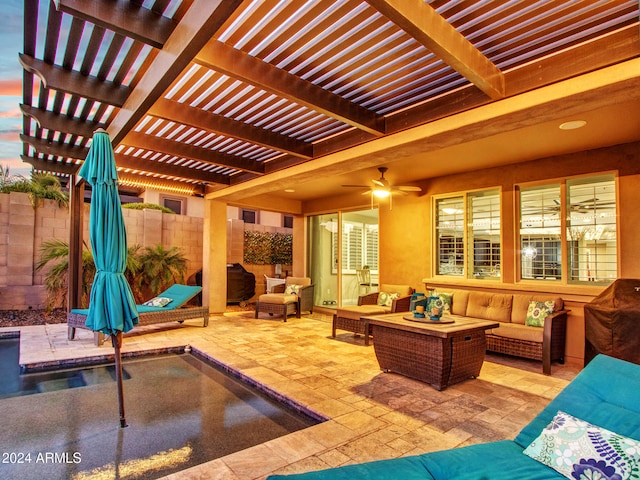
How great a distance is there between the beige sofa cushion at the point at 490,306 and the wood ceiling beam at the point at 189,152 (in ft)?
13.9

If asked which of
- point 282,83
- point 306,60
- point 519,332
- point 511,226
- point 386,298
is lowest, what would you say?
point 519,332

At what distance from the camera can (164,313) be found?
626 cm

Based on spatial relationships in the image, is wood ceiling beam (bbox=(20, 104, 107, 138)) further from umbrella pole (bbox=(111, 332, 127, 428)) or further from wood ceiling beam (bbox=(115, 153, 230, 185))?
umbrella pole (bbox=(111, 332, 127, 428))

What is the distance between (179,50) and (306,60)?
105 cm

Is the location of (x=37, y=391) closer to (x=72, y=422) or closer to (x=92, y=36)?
(x=72, y=422)

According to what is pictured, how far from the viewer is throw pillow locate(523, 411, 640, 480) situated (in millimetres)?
1473

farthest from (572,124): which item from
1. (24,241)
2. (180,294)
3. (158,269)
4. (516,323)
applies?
(24,241)

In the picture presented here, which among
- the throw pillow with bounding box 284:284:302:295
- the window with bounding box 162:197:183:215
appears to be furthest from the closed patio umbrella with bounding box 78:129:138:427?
the window with bounding box 162:197:183:215

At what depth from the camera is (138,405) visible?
3.43m

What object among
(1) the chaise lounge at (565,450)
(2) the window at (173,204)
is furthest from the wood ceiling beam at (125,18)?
(2) the window at (173,204)

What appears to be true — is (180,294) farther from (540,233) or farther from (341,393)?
(540,233)

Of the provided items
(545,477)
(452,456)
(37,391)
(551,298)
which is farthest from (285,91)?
(551,298)

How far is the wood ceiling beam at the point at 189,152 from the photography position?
5.16 meters

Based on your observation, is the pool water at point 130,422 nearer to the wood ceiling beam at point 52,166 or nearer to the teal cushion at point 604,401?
the teal cushion at point 604,401
